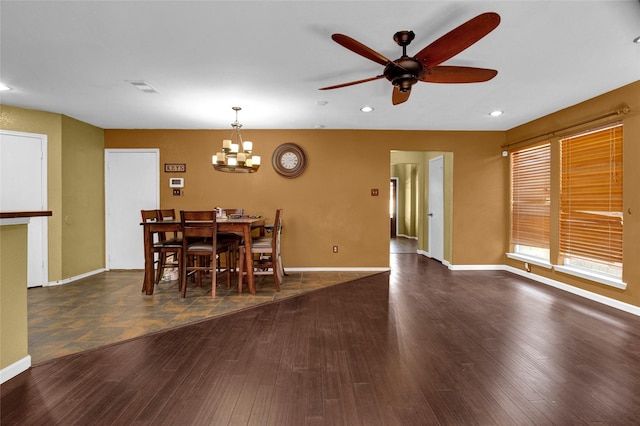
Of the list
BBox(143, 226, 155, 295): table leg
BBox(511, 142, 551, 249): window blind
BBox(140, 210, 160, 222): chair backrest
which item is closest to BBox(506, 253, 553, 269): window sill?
BBox(511, 142, 551, 249): window blind

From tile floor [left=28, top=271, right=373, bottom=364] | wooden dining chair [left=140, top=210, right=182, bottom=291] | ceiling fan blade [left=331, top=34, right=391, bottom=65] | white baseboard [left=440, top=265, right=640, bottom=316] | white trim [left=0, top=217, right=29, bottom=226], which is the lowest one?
tile floor [left=28, top=271, right=373, bottom=364]

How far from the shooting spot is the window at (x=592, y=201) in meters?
3.42

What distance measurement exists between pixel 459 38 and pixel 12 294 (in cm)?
320

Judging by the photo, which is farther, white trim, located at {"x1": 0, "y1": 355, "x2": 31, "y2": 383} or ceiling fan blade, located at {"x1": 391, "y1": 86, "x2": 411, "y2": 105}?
ceiling fan blade, located at {"x1": 391, "y1": 86, "x2": 411, "y2": 105}

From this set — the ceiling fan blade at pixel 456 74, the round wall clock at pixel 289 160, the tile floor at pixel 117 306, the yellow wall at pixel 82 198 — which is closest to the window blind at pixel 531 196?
the tile floor at pixel 117 306

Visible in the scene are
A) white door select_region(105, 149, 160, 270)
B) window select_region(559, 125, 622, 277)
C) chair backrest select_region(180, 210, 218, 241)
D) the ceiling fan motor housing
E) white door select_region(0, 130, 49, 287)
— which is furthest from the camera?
white door select_region(105, 149, 160, 270)

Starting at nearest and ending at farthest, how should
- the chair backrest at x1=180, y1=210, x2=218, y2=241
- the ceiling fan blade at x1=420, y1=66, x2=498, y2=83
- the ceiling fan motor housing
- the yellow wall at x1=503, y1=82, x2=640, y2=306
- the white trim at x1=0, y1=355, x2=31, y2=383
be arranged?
the white trim at x1=0, y1=355, x2=31, y2=383, the ceiling fan motor housing, the ceiling fan blade at x1=420, y1=66, x2=498, y2=83, the yellow wall at x1=503, y1=82, x2=640, y2=306, the chair backrest at x1=180, y1=210, x2=218, y2=241

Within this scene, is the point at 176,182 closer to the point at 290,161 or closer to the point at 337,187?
the point at 290,161

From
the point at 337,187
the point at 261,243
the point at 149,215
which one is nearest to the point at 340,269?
the point at 337,187

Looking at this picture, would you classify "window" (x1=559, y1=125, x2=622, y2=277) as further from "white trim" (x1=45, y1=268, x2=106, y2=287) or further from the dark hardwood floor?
"white trim" (x1=45, y1=268, x2=106, y2=287)

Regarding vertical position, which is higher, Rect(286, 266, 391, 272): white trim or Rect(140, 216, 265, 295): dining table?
Rect(140, 216, 265, 295): dining table

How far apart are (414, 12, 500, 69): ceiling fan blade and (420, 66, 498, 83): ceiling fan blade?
5.1 inches

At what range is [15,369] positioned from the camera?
1947 mm

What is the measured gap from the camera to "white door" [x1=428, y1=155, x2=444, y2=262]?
5.87 metres
